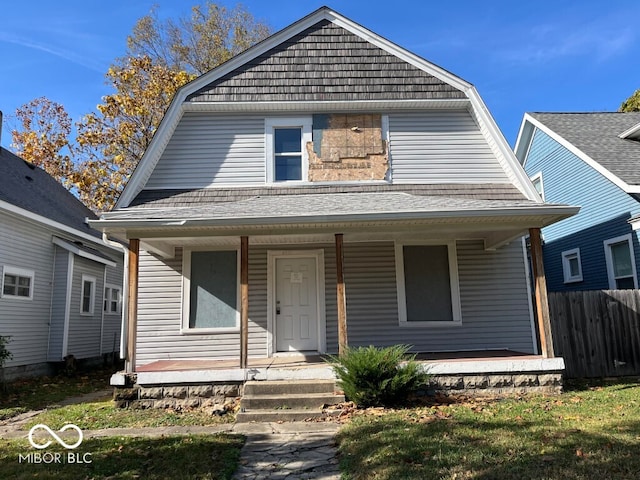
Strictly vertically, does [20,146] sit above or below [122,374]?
above

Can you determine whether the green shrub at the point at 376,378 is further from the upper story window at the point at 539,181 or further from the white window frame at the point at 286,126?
the upper story window at the point at 539,181

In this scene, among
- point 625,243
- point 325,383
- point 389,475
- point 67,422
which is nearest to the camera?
point 389,475

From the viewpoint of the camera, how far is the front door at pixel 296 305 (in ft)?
28.5

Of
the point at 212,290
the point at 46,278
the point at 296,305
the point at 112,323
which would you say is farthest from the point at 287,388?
the point at 112,323

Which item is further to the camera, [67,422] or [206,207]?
[206,207]

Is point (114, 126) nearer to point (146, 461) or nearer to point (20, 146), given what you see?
point (20, 146)

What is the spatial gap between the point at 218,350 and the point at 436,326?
413 cm

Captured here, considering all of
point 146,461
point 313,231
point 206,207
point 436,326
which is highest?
point 206,207

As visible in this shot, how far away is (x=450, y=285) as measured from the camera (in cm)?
893

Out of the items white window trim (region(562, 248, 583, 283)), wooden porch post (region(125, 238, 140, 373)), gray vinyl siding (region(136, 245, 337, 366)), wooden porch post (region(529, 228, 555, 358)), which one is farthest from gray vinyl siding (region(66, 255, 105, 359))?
white window trim (region(562, 248, 583, 283))

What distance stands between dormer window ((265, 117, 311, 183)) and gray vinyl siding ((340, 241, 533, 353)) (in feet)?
6.25

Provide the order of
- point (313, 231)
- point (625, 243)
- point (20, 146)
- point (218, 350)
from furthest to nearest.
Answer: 1. point (20, 146)
2. point (625, 243)
3. point (218, 350)
4. point (313, 231)

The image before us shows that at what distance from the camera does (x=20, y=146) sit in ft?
69.5

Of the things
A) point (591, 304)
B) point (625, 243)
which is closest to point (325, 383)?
point (591, 304)
